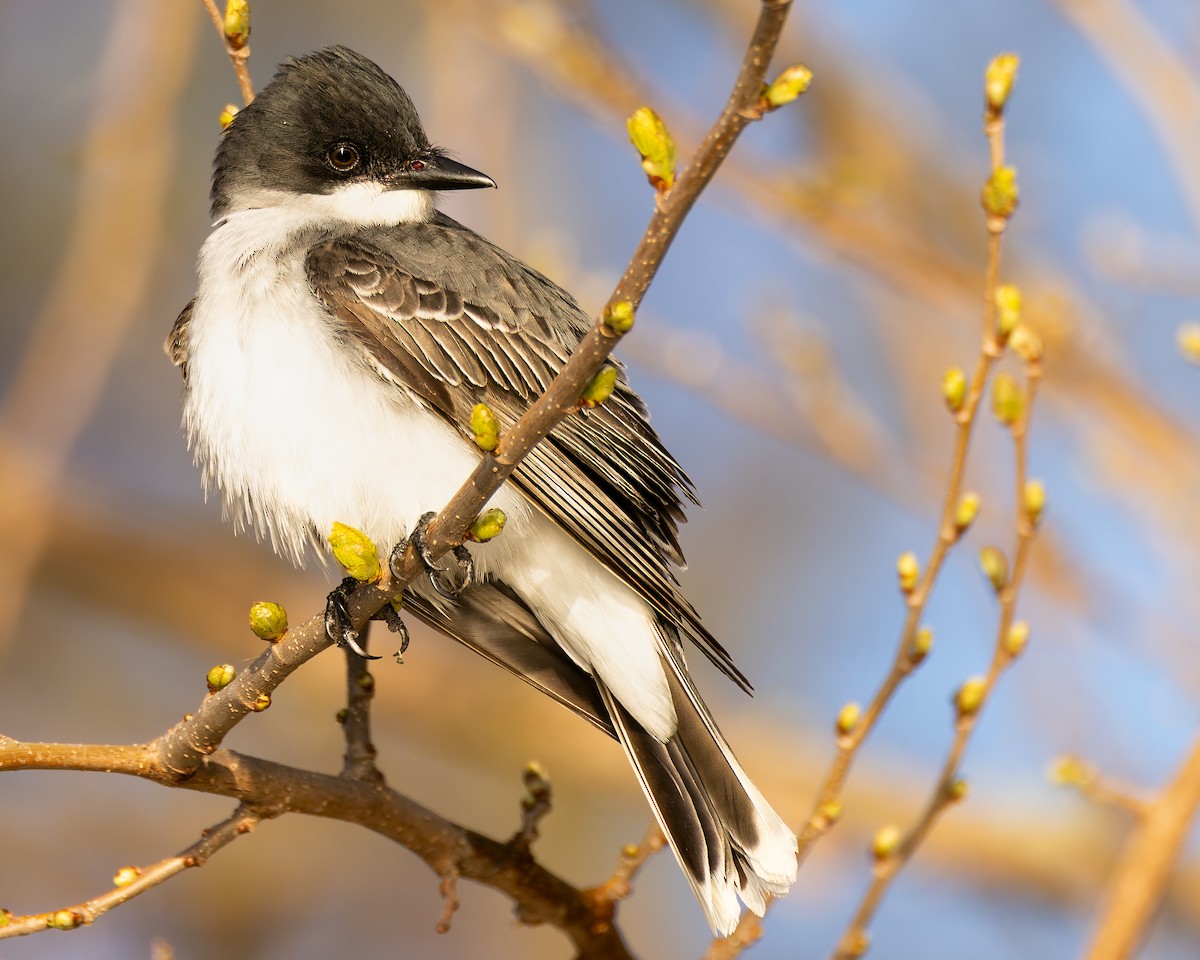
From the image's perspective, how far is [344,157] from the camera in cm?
447

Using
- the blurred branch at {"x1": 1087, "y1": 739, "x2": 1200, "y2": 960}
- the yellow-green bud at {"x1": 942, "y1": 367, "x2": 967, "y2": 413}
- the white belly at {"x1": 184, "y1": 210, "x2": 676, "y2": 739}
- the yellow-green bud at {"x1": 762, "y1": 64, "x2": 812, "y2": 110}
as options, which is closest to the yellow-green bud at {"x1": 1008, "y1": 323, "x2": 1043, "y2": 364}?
the yellow-green bud at {"x1": 942, "y1": 367, "x2": 967, "y2": 413}

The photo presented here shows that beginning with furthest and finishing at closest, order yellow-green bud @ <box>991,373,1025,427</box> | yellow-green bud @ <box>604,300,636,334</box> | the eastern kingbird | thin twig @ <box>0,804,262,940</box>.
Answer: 1. the eastern kingbird
2. yellow-green bud @ <box>991,373,1025,427</box>
3. thin twig @ <box>0,804,262,940</box>
4. yellow-green bud @ <box>604,300,636,334</box>

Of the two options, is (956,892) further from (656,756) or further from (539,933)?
(656,756)

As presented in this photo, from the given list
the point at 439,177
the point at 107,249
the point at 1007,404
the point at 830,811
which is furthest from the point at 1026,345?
the point at 107,249

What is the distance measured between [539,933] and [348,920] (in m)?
1.06

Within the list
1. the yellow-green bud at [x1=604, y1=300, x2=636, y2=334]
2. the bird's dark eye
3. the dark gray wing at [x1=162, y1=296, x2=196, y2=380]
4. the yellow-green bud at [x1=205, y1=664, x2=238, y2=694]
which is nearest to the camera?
the yellow-green bud at [x1=604, y1=300, x2=636, y2=334]

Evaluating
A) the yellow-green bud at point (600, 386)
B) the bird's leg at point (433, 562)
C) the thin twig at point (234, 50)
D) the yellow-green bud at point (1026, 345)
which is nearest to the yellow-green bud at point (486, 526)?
the bird's leg at point (433, 562)

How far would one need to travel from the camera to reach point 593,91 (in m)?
4.99

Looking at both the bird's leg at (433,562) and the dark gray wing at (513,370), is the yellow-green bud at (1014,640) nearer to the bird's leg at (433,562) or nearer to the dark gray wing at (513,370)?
the dark gray wing at (513,370)

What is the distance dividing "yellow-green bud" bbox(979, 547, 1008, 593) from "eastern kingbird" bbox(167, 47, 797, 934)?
2.53ft

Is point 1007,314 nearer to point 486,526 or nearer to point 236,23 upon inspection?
point 486,526

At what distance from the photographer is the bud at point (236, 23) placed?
3486mm

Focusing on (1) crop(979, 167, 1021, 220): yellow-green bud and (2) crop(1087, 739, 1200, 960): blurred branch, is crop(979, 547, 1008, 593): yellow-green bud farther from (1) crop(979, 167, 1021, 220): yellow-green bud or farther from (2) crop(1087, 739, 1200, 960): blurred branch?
(1) crop(979, 167, 1021, 220): yellow-green bud

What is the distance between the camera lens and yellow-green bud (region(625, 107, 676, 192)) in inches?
87.0
